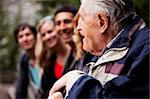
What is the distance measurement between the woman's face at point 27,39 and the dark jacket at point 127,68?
3.29 m

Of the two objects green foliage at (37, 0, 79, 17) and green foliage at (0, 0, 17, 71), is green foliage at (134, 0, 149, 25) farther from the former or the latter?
green foliage at (0, 0, 17, 71)

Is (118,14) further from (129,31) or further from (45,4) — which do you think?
(45,4)

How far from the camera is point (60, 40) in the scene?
401cm

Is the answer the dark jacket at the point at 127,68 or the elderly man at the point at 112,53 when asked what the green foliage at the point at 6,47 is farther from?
the dark jacket at the point at 127,68

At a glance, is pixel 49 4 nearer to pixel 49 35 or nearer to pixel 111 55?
pixel 49 35

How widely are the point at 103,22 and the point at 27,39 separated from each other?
3.27 metres

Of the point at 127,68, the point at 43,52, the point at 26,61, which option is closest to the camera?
the point at 127,68

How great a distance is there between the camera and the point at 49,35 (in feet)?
13.5

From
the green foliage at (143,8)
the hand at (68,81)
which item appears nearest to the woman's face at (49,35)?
the green foliage at (143,8)

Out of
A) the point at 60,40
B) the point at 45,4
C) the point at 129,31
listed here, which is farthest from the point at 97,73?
the point at 45,4

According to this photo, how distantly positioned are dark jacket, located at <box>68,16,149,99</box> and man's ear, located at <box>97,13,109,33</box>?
0.07 meters

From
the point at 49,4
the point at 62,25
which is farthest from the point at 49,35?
the point at 49,4

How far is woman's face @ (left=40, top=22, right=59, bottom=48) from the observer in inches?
159

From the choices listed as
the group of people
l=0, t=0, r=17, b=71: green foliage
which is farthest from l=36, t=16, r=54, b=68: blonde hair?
l=0, t=0, r=17, b=71: green foliage
